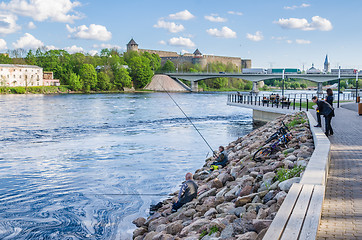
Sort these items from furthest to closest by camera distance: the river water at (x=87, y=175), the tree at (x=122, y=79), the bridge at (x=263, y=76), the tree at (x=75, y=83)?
the tree at (x=122, y=79)
the tree at (x=75, y=83)
the bridge at (x=263, y=76)
the river water at (x=87, y=175)

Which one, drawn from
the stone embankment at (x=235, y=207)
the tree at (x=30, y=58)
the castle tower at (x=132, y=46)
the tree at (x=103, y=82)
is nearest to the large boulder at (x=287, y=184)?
the stone embankment at (x=235, y=207)

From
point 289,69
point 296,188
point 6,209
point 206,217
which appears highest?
point 289,69

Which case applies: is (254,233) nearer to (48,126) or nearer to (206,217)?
(206,217)

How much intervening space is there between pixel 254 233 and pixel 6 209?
7.79 meters

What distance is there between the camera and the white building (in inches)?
5261

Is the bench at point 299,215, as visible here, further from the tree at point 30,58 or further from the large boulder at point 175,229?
the tree at point 30,58

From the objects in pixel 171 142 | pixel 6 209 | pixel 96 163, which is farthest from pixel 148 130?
pixel 6 209

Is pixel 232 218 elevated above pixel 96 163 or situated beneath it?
elevated above

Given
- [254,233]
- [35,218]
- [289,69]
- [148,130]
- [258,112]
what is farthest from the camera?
[289,69]

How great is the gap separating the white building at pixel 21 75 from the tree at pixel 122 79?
26.2m

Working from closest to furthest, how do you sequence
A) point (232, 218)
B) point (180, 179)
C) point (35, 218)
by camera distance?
point (232, 218), point (35, 218), point (180, 179)

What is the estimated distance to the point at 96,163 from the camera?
54.8 ft

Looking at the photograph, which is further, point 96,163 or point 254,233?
point 96,163

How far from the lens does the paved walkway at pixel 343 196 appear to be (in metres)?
4.93
